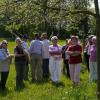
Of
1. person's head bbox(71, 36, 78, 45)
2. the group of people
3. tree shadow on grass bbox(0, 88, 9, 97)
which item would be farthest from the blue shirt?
tree shadow on grass bbox(0, 88, 9, 97)

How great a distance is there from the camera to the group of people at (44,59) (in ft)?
50.1

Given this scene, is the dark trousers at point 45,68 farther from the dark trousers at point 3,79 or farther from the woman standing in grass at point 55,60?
the dark trousers at point 3,79

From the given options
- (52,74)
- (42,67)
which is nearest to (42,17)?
(52,74)

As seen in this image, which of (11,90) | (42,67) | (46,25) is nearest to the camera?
(46,25)

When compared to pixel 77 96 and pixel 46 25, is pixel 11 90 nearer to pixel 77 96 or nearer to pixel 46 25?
pixel 77 96

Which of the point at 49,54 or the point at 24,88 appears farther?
the point at 49,54

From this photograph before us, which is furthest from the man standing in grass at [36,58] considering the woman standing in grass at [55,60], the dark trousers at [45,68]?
the dark trousers at [45,68]

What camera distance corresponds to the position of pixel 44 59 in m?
18.5

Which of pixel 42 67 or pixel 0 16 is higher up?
pixel 0 16

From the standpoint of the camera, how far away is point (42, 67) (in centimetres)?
1855

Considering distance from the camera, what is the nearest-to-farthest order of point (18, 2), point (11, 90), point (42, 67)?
point (18, 2) < point (11, 90) < point (42, 67)

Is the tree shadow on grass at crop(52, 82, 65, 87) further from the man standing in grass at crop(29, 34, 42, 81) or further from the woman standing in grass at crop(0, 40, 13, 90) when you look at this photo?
the woman standing in grass at crop(0, 40, 13, 90)

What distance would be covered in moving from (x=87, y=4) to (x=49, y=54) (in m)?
8.38

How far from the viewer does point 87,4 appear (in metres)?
9.36
